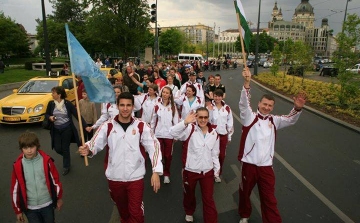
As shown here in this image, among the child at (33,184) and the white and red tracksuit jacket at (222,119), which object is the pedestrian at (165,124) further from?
the child at (33,184)

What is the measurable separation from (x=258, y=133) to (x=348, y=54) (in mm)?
10328

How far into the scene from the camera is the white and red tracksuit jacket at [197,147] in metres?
3.90

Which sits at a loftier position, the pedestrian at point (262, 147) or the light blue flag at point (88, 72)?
the light blue flag at point (88, 72)

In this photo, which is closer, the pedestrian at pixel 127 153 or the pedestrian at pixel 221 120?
the pedestrian at pixel 127 153

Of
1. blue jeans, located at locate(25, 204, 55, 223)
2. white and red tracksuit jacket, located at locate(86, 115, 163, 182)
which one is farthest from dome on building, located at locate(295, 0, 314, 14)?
blue jeans, located at locate(25, 204, 55, 223)

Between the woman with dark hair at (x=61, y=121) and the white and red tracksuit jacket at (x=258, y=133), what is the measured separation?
3.34 meters

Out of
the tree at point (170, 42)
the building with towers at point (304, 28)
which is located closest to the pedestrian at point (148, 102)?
the tree at point (170, 42)

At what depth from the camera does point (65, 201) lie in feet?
15.8

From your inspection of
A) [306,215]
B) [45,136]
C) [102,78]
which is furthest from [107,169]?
[45,136]

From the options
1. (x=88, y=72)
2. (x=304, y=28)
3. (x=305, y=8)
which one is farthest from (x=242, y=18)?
(x=305, y=8)

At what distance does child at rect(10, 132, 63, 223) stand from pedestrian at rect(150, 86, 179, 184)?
2.49 meters

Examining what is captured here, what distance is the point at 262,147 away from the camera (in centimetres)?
387

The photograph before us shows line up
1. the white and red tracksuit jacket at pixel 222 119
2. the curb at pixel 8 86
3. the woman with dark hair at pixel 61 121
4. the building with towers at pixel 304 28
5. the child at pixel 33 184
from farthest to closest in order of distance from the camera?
A: the building with towers at pixel 304 28, the curb at pixel 8 86, the woman with dark hair at pixel 61 121, the white and red tracksuit jacket at pixel 222 119, the child at pixel 33 184

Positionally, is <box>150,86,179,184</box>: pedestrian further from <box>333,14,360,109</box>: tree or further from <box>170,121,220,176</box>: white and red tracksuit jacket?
<box>333,14,360,109</box>: tree
